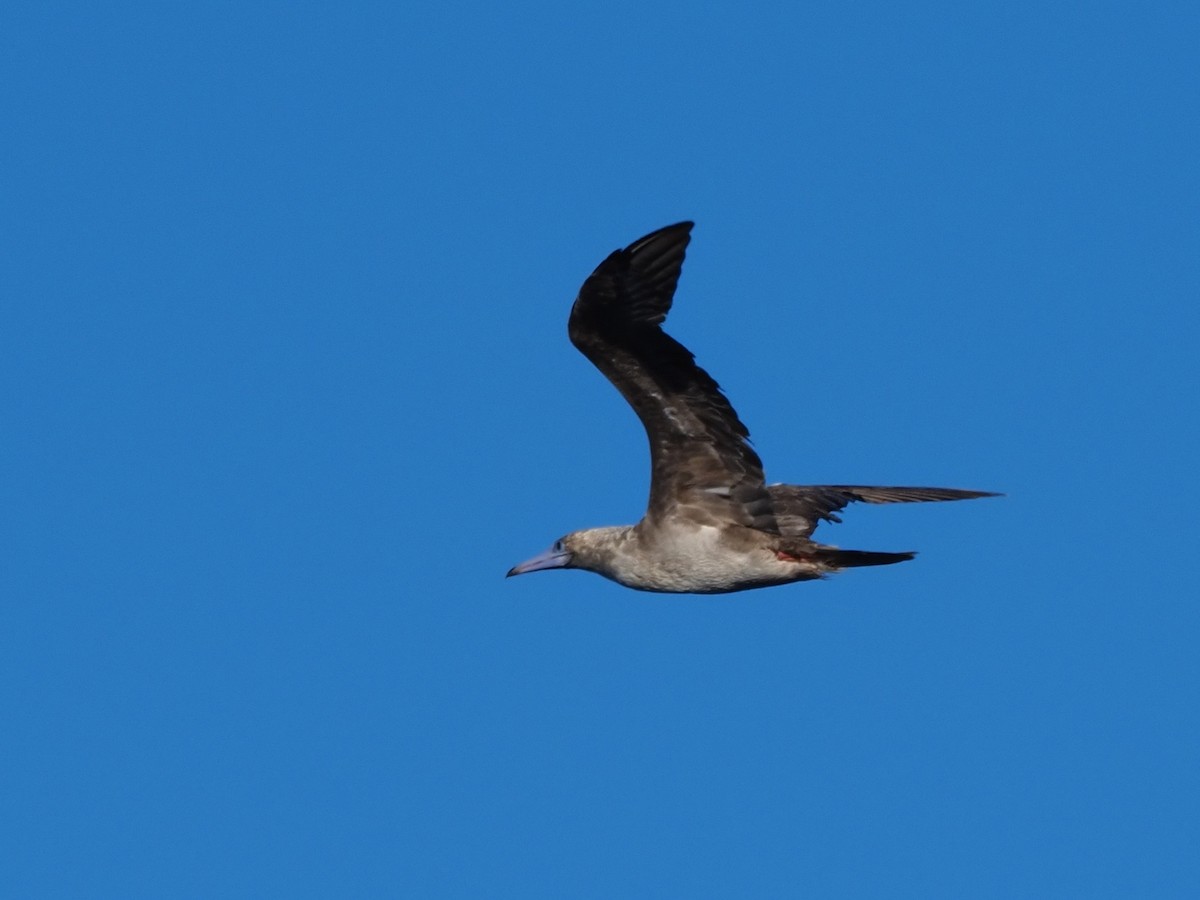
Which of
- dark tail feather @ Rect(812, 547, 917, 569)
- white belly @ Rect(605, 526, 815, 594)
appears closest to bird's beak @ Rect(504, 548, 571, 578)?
white belly @ Rect(605, 526, 815, 594)

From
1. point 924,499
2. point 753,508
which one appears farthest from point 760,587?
point 924,499

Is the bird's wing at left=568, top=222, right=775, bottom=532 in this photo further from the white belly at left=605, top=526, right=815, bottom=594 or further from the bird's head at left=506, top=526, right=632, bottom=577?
the bird's head at left=506, top=526, right=632, bottom=577

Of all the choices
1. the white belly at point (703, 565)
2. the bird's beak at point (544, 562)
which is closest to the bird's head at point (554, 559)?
the bird's beak at point (544, 562)

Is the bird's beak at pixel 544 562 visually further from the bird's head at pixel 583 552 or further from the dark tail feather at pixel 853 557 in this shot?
the dark tail feather at pixel 853 557

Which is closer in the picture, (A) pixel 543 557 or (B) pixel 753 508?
(B) pixel 753 508

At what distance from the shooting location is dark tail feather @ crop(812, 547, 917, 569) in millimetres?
14328

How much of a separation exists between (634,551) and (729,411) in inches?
65.4

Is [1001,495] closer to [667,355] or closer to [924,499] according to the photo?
[924,499]

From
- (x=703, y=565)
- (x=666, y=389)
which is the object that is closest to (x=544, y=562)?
(x=703, y=565)

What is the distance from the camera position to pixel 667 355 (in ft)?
47.0

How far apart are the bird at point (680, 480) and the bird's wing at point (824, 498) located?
18mm

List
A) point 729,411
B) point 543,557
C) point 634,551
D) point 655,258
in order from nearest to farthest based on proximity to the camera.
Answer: point 655,258 < point 729,411 < point 634,551 < point 543,557

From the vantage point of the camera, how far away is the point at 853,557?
1480 cm

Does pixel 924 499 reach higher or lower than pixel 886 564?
higher
